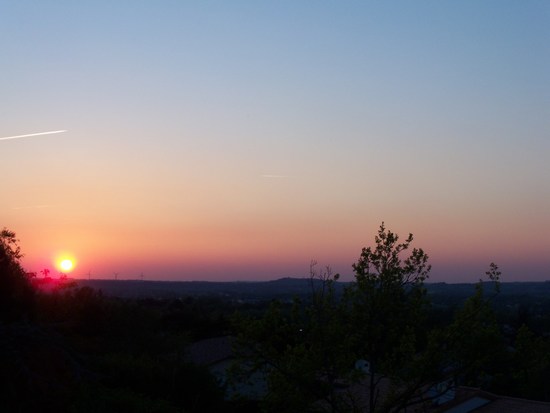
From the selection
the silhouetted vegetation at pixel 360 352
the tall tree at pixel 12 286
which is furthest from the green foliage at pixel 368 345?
the tall tree at pixel 12 286

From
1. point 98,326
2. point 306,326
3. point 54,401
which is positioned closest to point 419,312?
point 306,326

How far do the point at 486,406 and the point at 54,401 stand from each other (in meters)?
18.9

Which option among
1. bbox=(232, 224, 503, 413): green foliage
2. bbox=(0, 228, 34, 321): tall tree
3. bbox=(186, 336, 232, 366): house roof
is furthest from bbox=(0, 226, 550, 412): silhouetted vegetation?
bbox=(186, 336, 232, 366): house roof

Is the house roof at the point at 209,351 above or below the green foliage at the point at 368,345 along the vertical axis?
below

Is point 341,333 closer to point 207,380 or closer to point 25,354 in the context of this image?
point 25,354

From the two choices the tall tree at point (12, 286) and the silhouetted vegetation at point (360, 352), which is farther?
the tall tree at point (12, 286)

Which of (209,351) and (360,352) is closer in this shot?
(360,352)

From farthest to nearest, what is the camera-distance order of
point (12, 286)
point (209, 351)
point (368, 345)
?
point (209, 351), point (12, 286), point (368, 345)

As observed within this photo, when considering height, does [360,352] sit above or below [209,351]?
above

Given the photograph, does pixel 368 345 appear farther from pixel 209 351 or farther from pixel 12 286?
pixel 209 351

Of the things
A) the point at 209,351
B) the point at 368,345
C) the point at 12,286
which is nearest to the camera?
the point at 368,345

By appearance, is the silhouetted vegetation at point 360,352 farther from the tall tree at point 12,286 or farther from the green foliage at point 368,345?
the tall tree at point 12,286

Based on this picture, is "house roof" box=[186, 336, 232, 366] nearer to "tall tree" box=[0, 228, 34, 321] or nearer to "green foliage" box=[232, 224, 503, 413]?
"tall tree" box=[0, 228, 34, 321]

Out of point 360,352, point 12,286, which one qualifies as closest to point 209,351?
point 12,286
